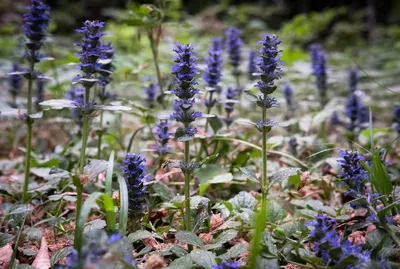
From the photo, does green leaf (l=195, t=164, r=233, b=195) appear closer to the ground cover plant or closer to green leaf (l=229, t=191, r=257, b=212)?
Answer: the ground cover plant

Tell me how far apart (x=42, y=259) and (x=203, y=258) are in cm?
60

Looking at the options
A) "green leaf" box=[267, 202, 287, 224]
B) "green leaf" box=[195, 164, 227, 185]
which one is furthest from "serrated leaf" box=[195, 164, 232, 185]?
"green leaf" box=[267, 202, 287, 224]

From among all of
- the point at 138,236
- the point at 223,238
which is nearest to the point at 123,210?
the point at 138,236

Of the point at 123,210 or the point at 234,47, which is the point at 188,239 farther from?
the point at 234,47

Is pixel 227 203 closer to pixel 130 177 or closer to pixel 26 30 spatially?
pixel 130 177

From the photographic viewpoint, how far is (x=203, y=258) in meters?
1.27

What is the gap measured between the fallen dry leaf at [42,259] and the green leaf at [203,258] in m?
0.52

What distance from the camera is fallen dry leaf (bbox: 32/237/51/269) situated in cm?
139

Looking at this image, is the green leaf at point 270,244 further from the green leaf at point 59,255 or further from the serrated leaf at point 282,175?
the green leaf at point 59,255

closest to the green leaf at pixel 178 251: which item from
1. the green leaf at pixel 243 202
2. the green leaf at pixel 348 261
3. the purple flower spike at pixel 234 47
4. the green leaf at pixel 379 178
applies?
the green leaf at pixel 243 202

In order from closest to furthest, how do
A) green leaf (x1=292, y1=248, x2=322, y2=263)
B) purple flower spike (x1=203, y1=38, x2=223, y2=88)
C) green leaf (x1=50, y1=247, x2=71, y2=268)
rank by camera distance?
1. green leaf (x1=292, y1=248, x2=322, y2=263)
2. green leaf (x1=50, y1=247, x2=71, y2=268)
3. purple flower spike (x1=203, y1=38, x2=223, y2=88)

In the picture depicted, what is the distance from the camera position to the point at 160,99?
8.84 ft

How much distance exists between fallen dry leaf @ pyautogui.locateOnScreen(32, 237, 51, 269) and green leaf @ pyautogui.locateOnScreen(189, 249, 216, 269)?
52 cm

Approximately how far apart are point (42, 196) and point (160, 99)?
3.46 feet
